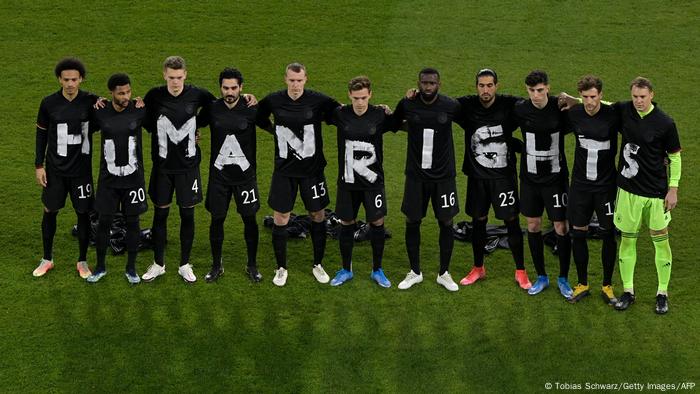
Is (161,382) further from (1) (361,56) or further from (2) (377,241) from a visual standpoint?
(1) (361,56)

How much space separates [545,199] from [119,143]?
3.88 m

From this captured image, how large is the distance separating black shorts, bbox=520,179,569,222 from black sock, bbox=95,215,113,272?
3822 millimetres

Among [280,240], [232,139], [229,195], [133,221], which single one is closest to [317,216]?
[280,240]

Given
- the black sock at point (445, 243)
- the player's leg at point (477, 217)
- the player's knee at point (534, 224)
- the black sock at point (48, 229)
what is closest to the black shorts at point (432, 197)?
the black sock at point (445, 243)

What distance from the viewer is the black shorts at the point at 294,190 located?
32.9ft

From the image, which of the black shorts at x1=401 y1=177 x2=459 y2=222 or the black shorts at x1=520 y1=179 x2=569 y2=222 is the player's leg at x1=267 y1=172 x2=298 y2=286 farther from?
the black shorts at x1=520 y1=179 x2=569 y2=222

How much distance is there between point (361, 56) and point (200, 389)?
725 cm

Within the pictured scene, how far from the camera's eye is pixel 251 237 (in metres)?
10.3

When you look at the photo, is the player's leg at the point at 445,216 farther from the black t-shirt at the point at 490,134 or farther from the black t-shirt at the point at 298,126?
the black t-shirt at the point at 298,126

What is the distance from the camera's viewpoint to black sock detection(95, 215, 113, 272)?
10141mm

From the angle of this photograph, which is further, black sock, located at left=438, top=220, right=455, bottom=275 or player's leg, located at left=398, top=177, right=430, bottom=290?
black sock, located at left=438, top=220, right=455, bottom=275

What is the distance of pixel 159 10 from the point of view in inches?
624

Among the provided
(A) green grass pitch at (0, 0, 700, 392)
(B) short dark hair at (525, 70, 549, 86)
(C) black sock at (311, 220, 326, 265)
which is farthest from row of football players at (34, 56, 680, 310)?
(A) green grass pitch at (0, 0, 700, 392)

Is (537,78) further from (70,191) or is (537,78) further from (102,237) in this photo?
(70,191)
